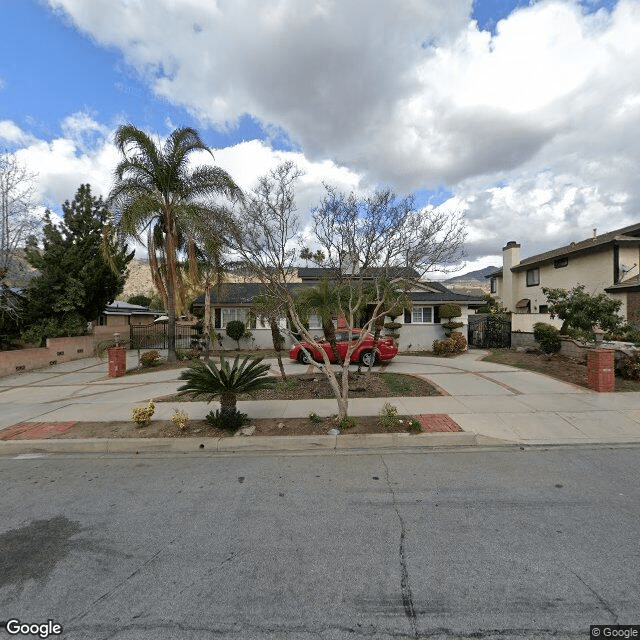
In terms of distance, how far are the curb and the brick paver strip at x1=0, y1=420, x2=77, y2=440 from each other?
0.40 metres

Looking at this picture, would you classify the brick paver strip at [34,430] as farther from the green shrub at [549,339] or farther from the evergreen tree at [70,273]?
the green shrub at [549,339]

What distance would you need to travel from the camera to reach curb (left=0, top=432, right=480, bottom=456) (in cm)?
552

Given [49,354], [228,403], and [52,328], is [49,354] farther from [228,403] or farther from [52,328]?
[228,403]

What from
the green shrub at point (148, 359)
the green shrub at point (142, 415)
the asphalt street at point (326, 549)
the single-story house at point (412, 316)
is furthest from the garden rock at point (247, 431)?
the single-story house at point (412, 316)

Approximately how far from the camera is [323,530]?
10.8ft

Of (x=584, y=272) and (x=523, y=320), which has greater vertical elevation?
(x=584, y=272)

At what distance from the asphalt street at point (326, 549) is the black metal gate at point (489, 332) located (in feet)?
44.4

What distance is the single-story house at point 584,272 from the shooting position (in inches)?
699

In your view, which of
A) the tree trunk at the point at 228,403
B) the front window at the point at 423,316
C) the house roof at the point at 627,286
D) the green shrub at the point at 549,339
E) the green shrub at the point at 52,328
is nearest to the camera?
the tree trunk at the point at 228,403

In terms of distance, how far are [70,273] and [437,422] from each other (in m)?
17.5

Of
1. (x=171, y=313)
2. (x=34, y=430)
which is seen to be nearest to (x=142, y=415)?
(x=34, y=430)

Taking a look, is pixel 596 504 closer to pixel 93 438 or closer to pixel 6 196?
pixel 93 438

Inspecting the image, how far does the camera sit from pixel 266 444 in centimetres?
561

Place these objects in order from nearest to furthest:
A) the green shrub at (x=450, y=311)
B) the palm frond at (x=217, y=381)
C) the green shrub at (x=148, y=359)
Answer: the palm frond at (x=217, y=381) → the green shrub at (x=148, y=359) → the green shrub at (x=450, y=311)
